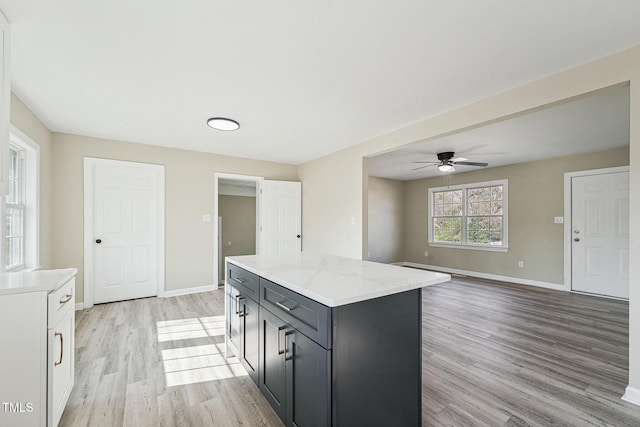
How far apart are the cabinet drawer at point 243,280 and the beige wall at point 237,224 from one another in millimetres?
4992

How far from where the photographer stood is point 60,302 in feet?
5.21

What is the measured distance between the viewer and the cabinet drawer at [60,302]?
1.45 metres

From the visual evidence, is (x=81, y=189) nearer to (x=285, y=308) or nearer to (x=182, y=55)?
(x=182, y=55)

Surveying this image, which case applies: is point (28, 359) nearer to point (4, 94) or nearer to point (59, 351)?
point (59, 351)

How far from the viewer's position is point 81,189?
3818 mm

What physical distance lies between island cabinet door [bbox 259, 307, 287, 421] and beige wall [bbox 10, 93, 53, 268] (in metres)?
3.16

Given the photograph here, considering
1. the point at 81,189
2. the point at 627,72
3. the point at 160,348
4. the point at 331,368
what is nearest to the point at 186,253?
the point at 81,189

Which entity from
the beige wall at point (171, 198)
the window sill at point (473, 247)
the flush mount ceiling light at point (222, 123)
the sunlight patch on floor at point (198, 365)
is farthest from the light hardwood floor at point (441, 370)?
the flush mount ceiling light at point (222, 123)

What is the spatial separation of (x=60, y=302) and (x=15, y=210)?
221 centimetres

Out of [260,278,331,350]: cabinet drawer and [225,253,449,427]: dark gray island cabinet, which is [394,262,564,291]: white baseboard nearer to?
[225,253,449,427]: dark gray island cabinet

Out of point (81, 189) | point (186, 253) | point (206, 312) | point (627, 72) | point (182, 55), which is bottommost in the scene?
point (206, 312)

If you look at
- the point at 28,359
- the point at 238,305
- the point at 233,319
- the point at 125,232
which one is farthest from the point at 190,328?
the point at 125,232

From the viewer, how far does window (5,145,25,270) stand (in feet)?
9.13

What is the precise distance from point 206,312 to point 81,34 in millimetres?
3054
